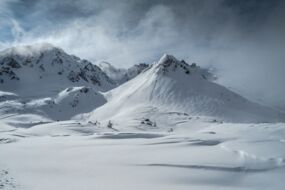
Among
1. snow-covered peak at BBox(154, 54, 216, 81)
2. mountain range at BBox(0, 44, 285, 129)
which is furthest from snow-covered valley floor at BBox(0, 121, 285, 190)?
snow-covered peak at BBox(154, 54, 216, 81)

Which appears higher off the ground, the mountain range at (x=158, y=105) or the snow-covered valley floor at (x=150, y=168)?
the mountain range at (x=158, y=105)

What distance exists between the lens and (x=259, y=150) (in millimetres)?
18422

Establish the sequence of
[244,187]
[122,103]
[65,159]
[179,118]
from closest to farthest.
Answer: [244,187], [65,159], [179,118], [122,103]

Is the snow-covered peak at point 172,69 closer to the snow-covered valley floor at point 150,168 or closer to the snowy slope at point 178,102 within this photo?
the snowy slope at point 178,102

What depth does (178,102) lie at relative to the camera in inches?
5468

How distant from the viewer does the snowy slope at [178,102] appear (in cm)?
11925

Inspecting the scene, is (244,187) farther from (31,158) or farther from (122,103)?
(122,103)

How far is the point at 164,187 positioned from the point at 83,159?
8111 millimetres

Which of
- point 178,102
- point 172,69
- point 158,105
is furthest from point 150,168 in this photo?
point 172,69

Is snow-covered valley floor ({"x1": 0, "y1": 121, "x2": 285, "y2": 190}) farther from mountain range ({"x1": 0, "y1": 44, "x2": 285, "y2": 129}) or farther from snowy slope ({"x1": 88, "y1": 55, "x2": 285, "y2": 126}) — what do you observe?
snowy slope ({"x1": 88, "y1": 55, "x2": 285, "y2": 126})

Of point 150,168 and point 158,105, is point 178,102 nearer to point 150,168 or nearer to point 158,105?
point 158,105

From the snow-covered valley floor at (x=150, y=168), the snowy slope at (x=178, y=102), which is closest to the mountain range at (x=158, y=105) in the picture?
the snowy slope at (x=178, y=102)

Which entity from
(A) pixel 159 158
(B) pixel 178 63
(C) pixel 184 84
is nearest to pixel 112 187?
(A) pixel 159 158

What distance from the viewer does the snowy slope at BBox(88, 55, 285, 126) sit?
119 m
